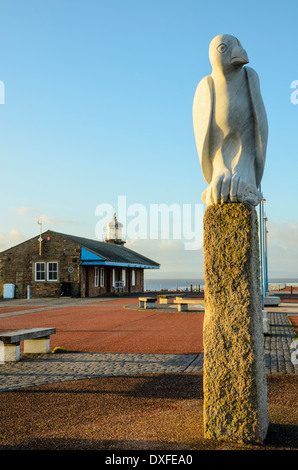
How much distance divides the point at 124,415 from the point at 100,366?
3264 mm

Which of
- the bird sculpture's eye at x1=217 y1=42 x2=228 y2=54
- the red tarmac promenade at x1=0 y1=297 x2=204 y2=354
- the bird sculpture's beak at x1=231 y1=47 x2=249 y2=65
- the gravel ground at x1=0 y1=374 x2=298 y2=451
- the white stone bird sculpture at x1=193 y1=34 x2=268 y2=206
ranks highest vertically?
the bird sculpture's eye at x1=217 y1=42 x2=228 y2=54

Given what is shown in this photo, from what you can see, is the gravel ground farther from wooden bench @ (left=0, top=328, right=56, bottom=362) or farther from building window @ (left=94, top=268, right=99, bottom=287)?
building window @ (left=94, top=268, right=99, bottom=287)

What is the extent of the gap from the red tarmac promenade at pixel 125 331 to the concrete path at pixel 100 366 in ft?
2.94

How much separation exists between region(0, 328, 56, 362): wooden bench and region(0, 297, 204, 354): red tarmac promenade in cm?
73

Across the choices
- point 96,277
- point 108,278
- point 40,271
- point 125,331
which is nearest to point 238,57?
point 125,331

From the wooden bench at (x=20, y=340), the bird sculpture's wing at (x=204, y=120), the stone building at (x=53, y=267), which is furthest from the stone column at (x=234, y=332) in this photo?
the stone building at (x=53, y=267)

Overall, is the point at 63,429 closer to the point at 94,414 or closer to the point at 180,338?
the point at 94,414

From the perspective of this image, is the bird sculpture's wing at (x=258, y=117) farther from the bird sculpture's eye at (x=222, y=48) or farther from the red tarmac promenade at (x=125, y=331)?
the red tarmac promenade at (x=125, y=331)

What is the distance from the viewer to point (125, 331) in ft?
44.7

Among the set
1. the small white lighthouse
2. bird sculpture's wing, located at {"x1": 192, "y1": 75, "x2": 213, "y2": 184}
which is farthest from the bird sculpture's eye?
the small white lighthouse

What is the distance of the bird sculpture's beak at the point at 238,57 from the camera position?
4617 millimetres

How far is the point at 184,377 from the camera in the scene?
7461 millimetres

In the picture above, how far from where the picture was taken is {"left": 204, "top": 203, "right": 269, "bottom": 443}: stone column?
4223 mm
